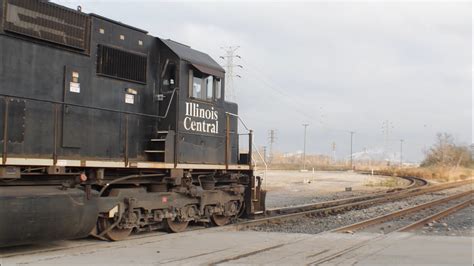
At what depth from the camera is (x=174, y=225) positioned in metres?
10.2

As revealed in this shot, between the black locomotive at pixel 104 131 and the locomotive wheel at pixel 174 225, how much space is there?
3 centimetres

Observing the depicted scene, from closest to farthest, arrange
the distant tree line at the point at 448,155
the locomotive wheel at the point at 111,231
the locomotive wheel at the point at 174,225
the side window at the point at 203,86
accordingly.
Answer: the locomotive wheel at the point at 111,231 → the locomotive wheel at the point at 174,225 → the side window at the point at 203,86 → the distant tree line at the point at 448,155

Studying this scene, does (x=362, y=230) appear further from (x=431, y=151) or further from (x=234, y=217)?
(x=431, y=151)

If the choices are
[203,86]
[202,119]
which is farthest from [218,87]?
[202,119]

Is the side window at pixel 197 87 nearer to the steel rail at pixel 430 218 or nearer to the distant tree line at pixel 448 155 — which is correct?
the steel rail at pixel 430 218

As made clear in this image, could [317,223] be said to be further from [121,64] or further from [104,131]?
[121,64]

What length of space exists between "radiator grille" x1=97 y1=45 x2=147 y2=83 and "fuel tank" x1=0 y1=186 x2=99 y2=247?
2473 millimetres

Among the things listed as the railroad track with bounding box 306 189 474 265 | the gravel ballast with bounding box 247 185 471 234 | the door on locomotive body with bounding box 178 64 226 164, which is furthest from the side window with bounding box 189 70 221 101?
the railroad track with bounding box 306 189 474 265

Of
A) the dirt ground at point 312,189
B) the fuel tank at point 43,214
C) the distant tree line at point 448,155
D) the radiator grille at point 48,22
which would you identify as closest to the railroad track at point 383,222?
the dirt ground at point 312,189

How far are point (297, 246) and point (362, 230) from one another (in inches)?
116

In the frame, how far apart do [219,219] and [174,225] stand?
1.59 m

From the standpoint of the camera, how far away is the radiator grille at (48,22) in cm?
749

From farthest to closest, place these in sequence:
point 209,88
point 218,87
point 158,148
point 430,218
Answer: point 430,218
point 218,87
point 209,88
point 158,148

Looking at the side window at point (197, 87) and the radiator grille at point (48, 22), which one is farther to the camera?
the side window at point (197, 87)
